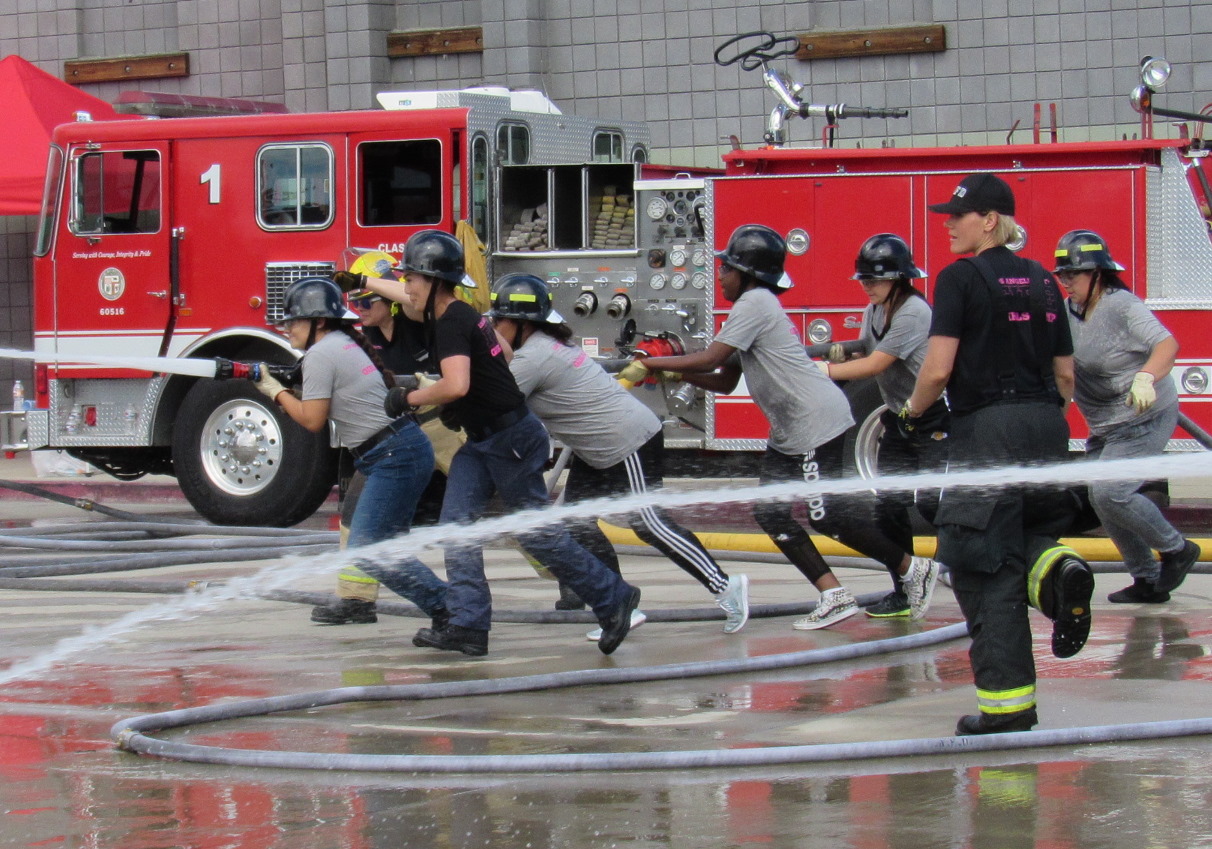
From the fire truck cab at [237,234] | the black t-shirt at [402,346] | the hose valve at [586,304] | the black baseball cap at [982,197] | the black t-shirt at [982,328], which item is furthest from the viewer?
the fire truck cab at [237,234]

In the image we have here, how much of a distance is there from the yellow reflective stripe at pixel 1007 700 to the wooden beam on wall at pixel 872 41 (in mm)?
11604

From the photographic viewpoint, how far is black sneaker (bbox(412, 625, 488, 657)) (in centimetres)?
673

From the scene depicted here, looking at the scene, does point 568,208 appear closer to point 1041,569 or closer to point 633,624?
point 633,624

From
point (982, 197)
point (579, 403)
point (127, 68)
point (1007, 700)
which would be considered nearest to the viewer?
point (1007, 700)

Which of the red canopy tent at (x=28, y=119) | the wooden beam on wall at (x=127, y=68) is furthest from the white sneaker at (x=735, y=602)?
the wooden beam on wall at (x=127, y=68)

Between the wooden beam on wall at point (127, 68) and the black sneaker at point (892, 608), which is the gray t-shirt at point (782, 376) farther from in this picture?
the wooden beam on wall at point (127, 68)

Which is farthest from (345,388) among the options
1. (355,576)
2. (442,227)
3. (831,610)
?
(442,227)

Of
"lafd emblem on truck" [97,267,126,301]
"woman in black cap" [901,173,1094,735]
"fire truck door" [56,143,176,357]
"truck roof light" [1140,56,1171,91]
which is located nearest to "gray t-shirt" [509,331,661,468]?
"woman in black cap" [901,173,1094,735]

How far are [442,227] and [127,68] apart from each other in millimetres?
9225

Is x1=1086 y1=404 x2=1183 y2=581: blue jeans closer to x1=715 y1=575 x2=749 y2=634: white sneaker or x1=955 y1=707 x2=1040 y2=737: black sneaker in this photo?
x1=715 y1=575 x2=749 y2=634: white sneaker

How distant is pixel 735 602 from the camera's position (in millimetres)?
7090

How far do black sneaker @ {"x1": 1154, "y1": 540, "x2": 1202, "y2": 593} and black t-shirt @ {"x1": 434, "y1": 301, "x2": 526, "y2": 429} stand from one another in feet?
9.94

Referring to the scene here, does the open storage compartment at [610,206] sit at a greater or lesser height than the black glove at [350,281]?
greater

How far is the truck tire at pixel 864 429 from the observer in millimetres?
10375
